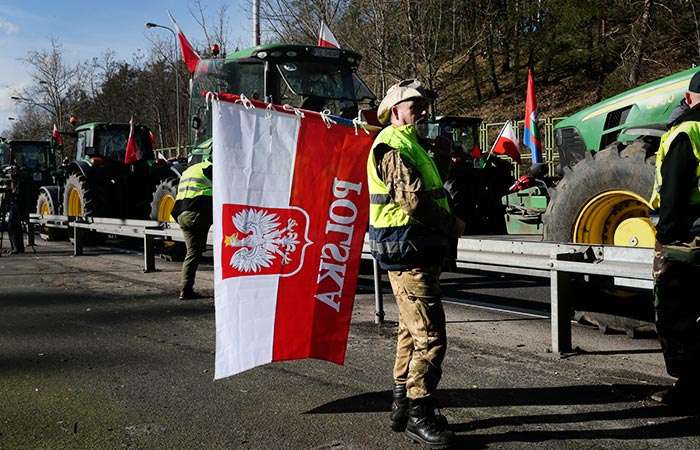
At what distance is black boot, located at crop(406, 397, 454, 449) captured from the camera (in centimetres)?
402

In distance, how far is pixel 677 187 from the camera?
4.33m

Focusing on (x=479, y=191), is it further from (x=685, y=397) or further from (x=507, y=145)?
(x=685, y=397)

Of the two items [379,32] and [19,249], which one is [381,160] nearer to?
[19,249]

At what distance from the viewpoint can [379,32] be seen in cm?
2208

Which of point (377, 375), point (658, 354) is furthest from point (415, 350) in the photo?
point (658, 354)

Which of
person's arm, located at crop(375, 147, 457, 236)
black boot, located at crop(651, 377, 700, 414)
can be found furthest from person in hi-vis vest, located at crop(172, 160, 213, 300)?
black boot, located at crop(651, 377, 700, 414)

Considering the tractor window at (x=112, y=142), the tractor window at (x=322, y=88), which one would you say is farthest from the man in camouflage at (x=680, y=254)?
the tractor window at (x=112, y=142)

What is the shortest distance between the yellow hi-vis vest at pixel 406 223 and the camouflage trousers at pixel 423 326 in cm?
9

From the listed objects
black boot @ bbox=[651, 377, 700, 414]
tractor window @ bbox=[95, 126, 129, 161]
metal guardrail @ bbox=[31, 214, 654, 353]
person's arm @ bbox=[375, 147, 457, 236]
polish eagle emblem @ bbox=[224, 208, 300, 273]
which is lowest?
black boot @ bbox=[651, 377, 700, 414]

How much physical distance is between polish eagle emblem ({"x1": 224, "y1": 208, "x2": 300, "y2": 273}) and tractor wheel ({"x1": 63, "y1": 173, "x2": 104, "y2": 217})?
1123 cm

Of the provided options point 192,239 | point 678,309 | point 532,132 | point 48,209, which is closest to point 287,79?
point 192,239

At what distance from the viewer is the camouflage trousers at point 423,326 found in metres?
4.08

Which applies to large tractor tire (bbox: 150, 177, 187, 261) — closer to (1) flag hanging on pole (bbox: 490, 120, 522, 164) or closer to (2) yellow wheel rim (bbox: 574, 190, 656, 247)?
(1) flag hanging on pole (bbox: 490, 120, 522, 164)

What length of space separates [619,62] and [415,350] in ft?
77.9
